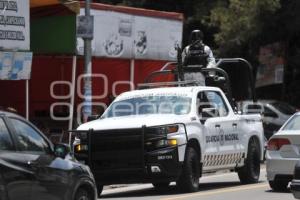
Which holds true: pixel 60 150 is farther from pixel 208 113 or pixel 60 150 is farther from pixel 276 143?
pixel 208 113

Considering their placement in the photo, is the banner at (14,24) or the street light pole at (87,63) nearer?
the banner at (14,24)

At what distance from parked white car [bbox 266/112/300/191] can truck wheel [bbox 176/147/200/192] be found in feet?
4.23

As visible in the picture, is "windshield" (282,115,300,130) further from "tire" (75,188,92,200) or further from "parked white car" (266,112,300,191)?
"tire" (75,188,92,200)

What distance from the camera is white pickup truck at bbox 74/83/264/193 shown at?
42.6 ft

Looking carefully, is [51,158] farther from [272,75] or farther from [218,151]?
[272,75]

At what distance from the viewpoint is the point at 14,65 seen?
17.3 meters

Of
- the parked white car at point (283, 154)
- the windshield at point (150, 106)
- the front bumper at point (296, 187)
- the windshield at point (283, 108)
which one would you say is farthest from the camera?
the windshield at point (283, 108)

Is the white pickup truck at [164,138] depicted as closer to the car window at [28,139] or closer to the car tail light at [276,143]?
the car tail light at [276,143]

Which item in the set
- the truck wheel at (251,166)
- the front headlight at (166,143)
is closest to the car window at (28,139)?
the front headlight at (166,143)

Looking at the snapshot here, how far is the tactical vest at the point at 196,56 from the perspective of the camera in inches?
681

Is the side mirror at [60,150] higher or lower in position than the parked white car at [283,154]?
higher

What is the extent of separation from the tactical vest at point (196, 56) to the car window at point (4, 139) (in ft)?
31.1

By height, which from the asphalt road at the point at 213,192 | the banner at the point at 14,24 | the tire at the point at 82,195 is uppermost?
the banner at the point at 14,24

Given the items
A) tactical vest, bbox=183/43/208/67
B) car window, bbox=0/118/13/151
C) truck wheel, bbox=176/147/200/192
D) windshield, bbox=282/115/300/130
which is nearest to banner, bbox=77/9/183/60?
tactical vest, bbox=183/43/208/67
